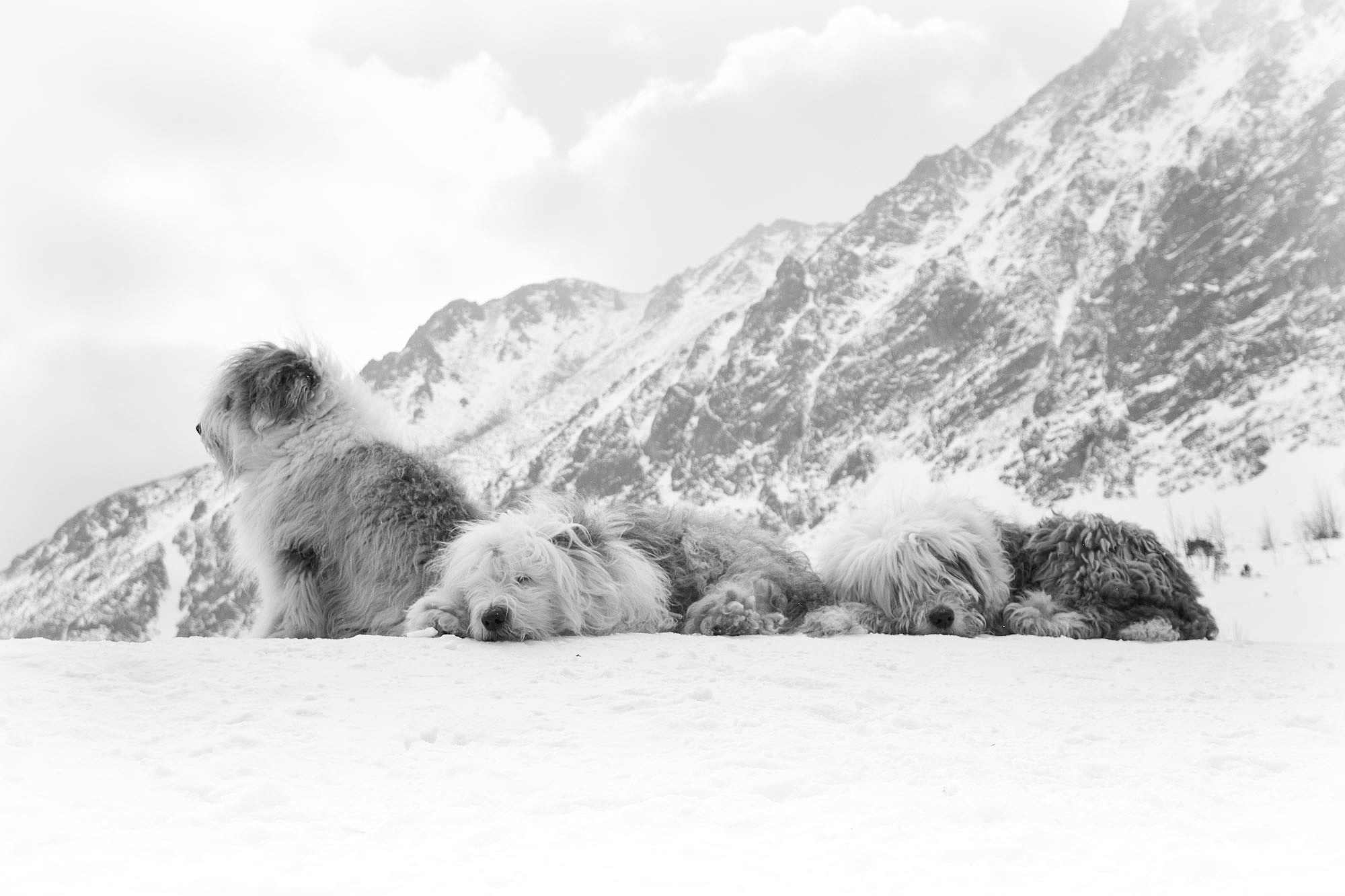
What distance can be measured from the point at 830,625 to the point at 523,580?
1.79 metres

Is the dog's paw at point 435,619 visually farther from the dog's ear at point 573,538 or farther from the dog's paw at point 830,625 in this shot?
the dog's paw at point 830,625

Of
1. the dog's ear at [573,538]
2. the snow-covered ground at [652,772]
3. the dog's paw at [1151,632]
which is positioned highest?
the dog's ear at [573,538]

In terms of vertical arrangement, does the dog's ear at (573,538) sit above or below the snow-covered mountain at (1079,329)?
below

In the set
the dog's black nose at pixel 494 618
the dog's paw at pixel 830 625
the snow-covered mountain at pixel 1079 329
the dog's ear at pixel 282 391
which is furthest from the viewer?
the snow-covered mountain at pixel 1079 329

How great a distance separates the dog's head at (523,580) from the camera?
520 cm

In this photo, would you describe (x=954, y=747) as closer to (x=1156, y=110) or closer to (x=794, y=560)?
(x=794, y=560)

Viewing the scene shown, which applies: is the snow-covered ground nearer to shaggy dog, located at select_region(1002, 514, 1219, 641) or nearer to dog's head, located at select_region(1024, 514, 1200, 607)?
shaggy dog, located at select_region(1002, 514, 1219, 641)

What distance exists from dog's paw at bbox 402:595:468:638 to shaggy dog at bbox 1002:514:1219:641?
329 cm

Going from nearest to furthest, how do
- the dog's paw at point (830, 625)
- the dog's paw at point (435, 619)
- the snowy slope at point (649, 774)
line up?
the snowy slope at point (649, 774), the dog's paw at point (435, 619), the dog's paw at point (830, 625)

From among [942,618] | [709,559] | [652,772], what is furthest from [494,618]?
[942,618]

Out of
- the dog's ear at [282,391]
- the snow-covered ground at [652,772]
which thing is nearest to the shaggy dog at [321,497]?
the dog's ear at [282,391]

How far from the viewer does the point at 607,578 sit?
5.75m

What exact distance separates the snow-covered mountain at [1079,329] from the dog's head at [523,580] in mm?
83487

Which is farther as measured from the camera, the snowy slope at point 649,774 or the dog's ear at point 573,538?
the dog's ear at point 573,538
